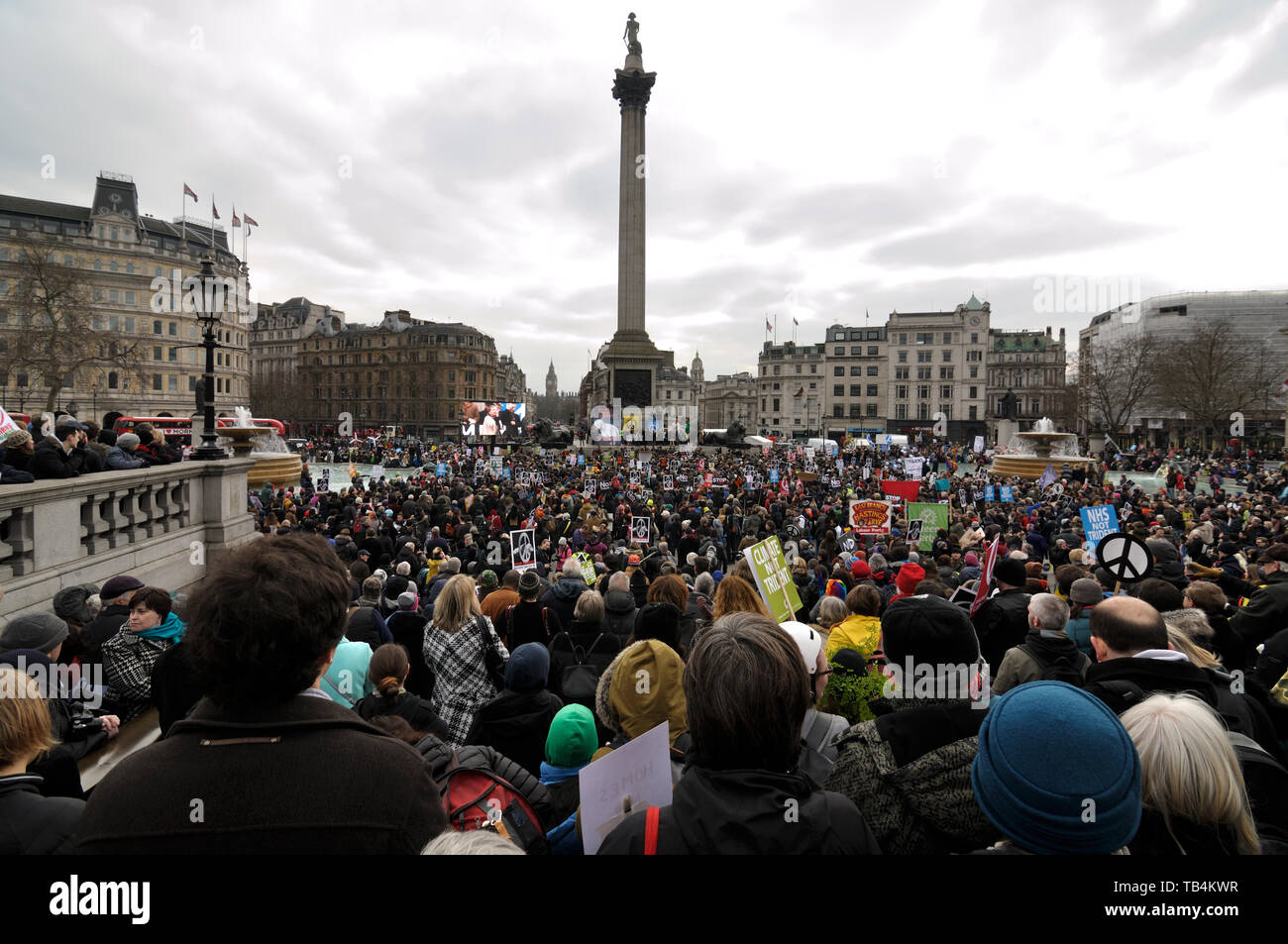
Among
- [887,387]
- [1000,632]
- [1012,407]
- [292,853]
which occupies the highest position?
[887,387]

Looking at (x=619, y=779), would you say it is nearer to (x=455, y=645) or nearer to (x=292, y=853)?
(x=292, y=853)

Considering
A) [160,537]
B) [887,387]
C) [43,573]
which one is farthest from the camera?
[887,387]

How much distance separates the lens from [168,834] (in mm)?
1567

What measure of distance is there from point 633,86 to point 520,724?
63.0 meters

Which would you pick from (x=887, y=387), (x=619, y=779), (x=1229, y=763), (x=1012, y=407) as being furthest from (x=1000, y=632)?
(x=887, y=387)

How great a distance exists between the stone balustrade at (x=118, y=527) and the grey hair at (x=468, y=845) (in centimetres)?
428

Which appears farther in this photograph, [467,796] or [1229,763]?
[467,796]

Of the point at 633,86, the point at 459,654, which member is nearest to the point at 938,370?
the point at 633,86

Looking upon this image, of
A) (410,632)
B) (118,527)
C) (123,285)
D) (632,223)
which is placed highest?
(632,223)

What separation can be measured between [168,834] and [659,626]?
12.2 ft

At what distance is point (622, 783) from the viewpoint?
98.0 inches

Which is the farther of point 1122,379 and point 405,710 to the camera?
point 1122,379

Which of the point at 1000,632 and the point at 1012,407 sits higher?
the point at 1012,407

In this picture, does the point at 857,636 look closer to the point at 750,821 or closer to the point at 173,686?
the point at 750,821
